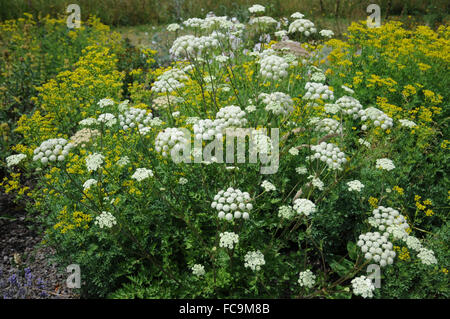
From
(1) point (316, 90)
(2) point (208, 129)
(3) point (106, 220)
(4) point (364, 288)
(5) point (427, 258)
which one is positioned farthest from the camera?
(1) point (316, 90)

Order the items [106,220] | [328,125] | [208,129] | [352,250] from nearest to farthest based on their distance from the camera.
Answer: [106,220] → [208,129] → [328,125] → [352,250]

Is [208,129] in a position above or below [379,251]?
above

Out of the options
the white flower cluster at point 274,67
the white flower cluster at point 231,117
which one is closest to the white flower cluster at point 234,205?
the white flower cluster at point 231,117

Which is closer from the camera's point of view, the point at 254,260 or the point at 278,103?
the point at 254,260

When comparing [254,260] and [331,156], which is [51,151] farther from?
[331,156]

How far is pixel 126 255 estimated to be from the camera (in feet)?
12.4

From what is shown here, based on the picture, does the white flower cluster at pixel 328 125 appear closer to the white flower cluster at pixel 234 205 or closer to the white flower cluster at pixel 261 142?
the white flower cluster at pixel 261 142

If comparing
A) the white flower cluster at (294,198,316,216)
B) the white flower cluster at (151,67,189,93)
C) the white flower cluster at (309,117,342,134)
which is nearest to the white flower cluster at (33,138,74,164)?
the white flower cluster at (151,67,189,93)

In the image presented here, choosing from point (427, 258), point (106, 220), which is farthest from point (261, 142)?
point (427, 258)
